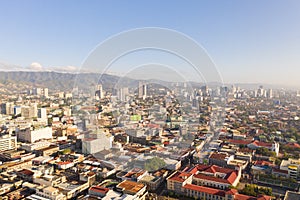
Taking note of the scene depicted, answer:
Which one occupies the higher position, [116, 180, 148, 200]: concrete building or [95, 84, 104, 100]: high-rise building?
[95, 84, 104, 100]: high-rise building

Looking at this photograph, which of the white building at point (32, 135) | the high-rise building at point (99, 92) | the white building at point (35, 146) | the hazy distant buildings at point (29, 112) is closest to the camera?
the white building at point (35, 146)

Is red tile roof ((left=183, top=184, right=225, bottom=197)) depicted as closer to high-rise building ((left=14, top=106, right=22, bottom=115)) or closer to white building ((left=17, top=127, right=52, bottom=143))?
white building ((left=17, top=127, right=52, bottom=143))

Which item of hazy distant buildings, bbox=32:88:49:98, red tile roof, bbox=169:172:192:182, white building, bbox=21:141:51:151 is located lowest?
white building, bbox=21:141:51:151

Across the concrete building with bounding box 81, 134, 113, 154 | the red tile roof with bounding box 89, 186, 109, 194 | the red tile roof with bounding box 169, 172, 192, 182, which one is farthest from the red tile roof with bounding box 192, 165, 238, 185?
the concrete building with bounding box 81, 134, 113, 154

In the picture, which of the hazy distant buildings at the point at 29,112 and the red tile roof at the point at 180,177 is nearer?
the red tile roof at the point at 180,177

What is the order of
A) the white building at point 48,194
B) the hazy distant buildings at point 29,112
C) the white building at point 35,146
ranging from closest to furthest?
the white building at point 48,194, the white building at point 35,146, the hazy distant buildings at point 29,112

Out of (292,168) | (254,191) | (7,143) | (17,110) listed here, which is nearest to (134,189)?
(254,191)

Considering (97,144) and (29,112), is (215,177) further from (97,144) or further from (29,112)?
(29,112)

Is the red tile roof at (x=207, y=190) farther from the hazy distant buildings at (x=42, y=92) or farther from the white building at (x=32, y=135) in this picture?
the hazy distant buildings at (x=42, y=92)

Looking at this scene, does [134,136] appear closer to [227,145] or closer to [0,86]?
[227,145]

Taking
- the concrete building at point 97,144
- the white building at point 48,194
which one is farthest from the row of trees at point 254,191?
the concrete building at point 97,144

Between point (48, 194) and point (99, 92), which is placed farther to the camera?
point (99, 92)

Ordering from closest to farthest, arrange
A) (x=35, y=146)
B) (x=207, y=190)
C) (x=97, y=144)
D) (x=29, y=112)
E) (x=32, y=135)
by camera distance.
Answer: (x=207, y=190) → (x=97, y=144) → (x=35, y=146) → (x=32, y=135) → (x=29, y=112)
